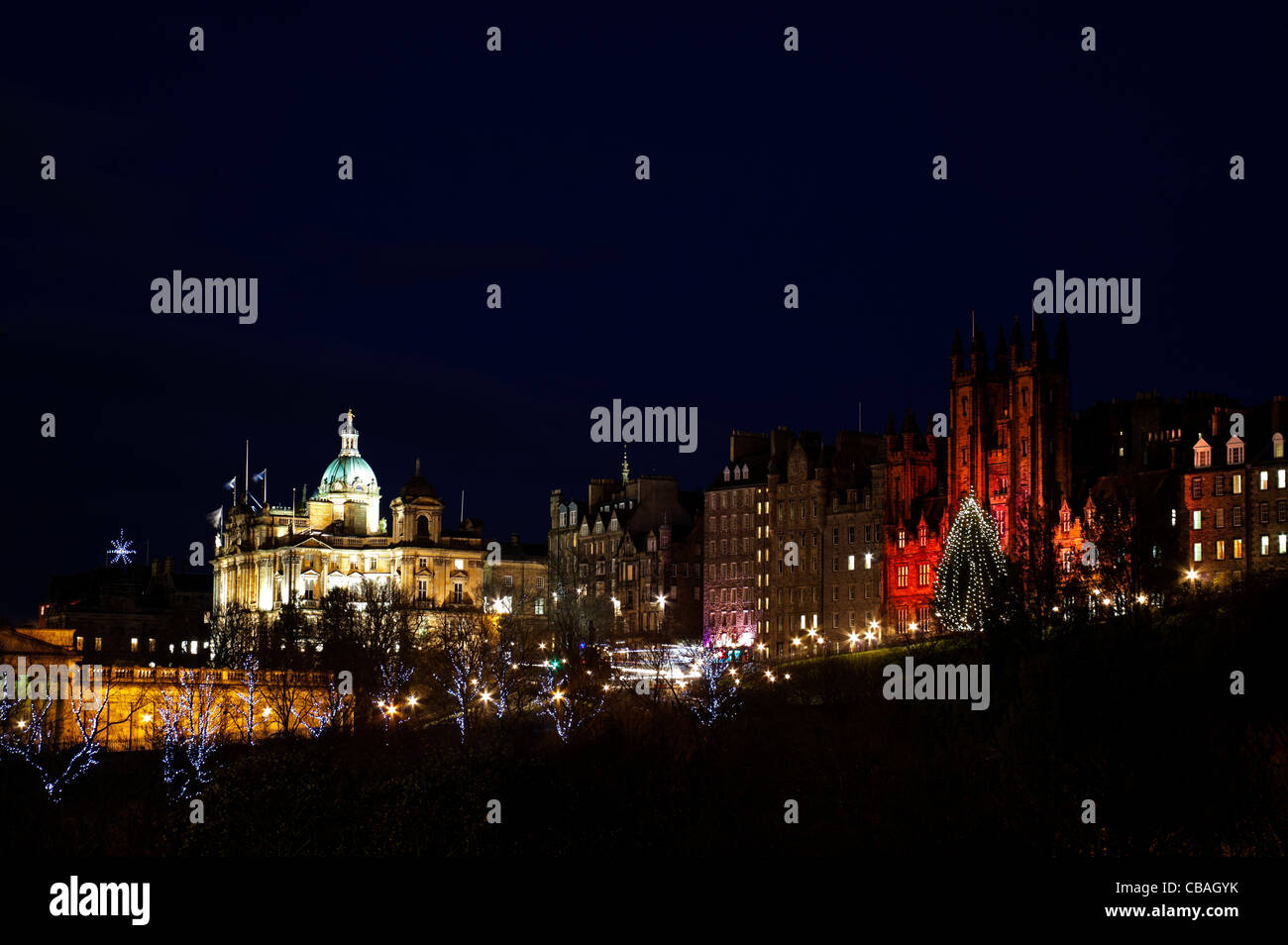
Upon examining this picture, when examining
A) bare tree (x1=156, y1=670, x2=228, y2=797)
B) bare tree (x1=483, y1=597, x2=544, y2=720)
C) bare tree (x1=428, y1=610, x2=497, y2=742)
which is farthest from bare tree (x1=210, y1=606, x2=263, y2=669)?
bare tree (x1=156, y1=670, x2=228, y2=797)

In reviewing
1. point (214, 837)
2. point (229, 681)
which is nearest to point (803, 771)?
point (214, 837)

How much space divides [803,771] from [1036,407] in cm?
6434

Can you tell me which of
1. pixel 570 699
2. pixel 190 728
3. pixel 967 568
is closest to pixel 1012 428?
pixel 967 568

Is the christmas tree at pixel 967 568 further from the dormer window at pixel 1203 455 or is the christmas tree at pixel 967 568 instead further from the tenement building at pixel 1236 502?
the dormer window at pixel 1203 455

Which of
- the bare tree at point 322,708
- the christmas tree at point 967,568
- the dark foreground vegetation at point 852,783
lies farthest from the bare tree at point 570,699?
the christmas tree at point 967,568

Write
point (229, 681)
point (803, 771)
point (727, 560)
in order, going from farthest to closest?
point (727, 560) < point (229, 681) < point (803, 771)

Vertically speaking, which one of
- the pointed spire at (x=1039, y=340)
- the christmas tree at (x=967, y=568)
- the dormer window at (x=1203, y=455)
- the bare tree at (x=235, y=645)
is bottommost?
the bare tree at (x=235, y=645)

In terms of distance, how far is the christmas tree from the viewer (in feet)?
418

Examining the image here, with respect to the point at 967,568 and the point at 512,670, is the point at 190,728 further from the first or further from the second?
the point at 967,568

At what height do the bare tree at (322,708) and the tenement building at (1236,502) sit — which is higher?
the tenement building at (1236,502)

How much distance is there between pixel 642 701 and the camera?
116 m

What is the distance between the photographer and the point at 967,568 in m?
135

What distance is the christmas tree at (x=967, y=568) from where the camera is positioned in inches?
5020
